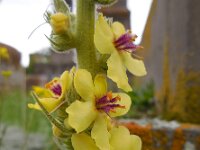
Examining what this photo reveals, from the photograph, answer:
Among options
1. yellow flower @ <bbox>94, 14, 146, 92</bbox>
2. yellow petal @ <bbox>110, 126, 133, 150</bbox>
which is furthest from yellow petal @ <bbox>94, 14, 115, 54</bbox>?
yellow petal @ <bbox>110, 126, 133, 150</bbox>

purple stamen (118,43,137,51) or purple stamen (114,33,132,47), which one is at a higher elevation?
purple stamen (114,33,132,47)

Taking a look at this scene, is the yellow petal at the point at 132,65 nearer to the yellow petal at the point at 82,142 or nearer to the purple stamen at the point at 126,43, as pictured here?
the purple stamen at the point at 126,43

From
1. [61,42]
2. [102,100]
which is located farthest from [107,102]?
[61,42]

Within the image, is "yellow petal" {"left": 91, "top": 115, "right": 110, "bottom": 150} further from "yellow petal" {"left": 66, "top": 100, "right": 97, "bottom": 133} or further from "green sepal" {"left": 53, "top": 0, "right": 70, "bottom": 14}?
"green sepal" {"left": 53, "top": 0, "right": 70, "bottom": 14}

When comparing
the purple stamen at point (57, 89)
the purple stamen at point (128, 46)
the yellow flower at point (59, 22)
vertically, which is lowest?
the purple stamen at point (57, 89)

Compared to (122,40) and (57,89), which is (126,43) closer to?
(122,40)

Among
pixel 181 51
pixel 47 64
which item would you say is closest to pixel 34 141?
pixel 181 51

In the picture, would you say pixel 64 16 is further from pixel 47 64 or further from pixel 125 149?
pixel 47 64

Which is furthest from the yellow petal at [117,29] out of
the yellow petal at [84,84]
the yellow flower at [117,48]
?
the yellow petal at [84,84]
